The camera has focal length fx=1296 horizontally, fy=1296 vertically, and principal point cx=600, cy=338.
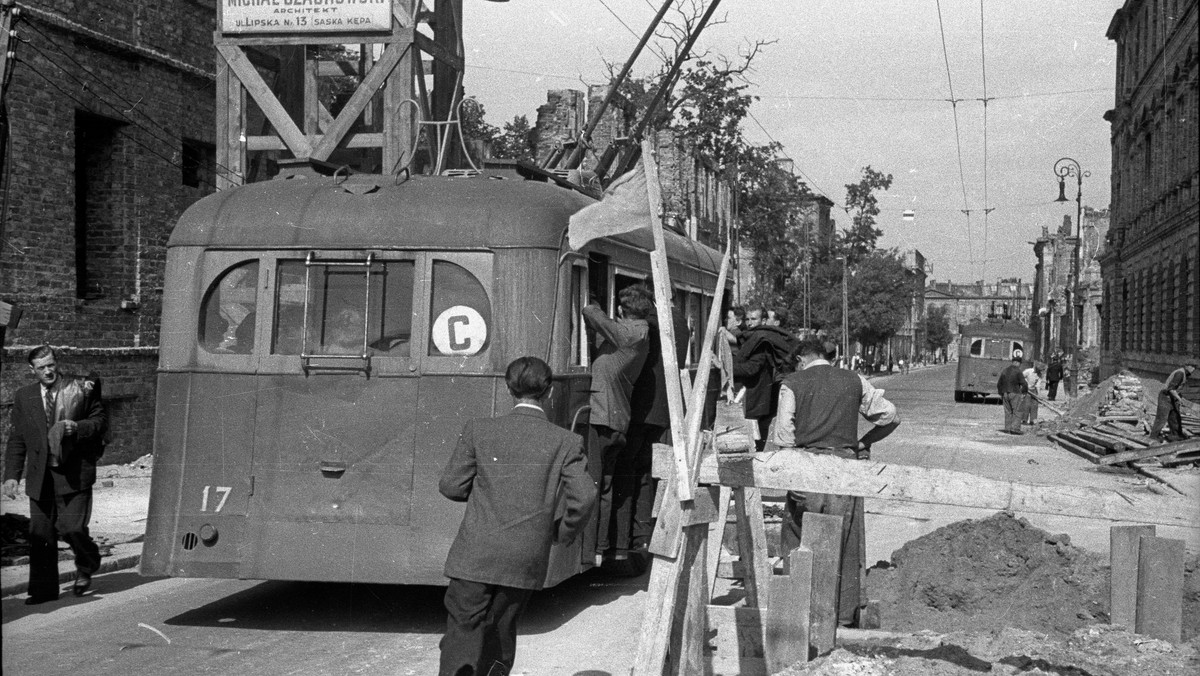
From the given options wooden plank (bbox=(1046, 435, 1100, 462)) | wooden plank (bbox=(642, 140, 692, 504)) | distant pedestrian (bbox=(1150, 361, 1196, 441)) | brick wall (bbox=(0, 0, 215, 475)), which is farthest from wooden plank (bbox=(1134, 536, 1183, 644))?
distant pedestrian (bbox=(1150, 361, 1196, 441))

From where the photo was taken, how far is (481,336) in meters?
8.07

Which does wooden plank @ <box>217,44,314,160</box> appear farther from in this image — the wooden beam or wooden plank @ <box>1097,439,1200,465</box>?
wooden plank @ <box>1097,439,1200,465</box>

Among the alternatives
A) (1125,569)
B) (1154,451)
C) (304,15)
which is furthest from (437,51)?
(1154,451)

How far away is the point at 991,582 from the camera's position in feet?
29.5

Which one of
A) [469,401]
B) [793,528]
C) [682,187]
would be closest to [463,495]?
[469,401]

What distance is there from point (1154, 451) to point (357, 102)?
1505 cm

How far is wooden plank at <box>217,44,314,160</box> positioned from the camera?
39.8 feet

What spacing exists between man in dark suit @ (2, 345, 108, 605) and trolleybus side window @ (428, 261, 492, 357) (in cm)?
301

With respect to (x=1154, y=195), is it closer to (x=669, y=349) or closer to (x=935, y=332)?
(x=669, y=349)

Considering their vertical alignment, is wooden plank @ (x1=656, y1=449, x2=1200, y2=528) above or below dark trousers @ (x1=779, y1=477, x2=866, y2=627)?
above

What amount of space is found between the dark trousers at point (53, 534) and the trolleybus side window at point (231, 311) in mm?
1970

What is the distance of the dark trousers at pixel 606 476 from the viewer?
886 cm

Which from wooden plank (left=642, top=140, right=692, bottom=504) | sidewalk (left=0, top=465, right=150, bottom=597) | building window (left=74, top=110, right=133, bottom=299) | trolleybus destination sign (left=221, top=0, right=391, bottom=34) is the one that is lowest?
sidewalk (left=0, top=465, right=150, bottom=597)

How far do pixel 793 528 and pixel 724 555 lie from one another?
68 centimetres
